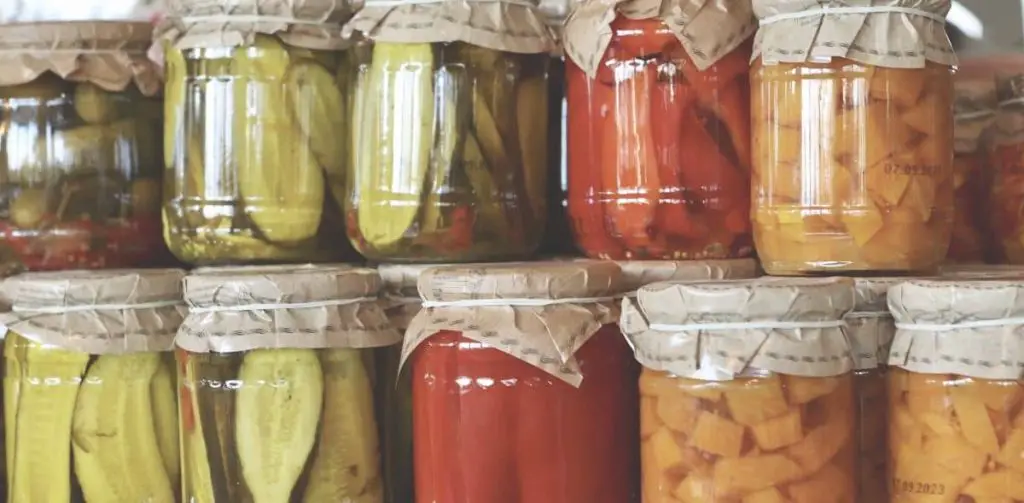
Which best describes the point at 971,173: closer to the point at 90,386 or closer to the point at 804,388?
the point at 804,388

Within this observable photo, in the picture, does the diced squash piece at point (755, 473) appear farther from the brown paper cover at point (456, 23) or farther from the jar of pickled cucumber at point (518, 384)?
the brown paper cover at point (456, 23)

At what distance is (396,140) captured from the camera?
3.93ft

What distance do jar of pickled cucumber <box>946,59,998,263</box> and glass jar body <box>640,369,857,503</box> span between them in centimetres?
52

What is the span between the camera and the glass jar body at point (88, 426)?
3.67 ft

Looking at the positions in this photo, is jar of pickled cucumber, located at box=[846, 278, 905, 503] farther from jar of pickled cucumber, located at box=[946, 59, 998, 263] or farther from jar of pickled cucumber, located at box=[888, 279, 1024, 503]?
jar of pickled cucumber, located at box=[946, 59, 998, 263]

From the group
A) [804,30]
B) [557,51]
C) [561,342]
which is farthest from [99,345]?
[804,30]

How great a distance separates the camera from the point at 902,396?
2.98ft

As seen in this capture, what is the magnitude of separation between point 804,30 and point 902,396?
1.14ft

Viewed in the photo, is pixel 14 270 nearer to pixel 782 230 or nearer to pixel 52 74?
pixel 52 74

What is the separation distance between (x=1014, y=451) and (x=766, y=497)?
0.63 ft

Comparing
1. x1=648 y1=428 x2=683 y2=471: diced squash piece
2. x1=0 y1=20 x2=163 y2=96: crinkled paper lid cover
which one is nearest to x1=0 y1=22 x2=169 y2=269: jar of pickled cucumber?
x1=0 y1=20 x2=163 y2=96: crinkled paper lid cover

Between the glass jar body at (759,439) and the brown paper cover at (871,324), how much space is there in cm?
7

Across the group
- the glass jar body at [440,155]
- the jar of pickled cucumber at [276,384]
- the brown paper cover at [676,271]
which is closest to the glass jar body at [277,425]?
the jar of pickled cucumber at [276,384]

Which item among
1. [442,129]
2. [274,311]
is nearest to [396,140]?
[442,129]
